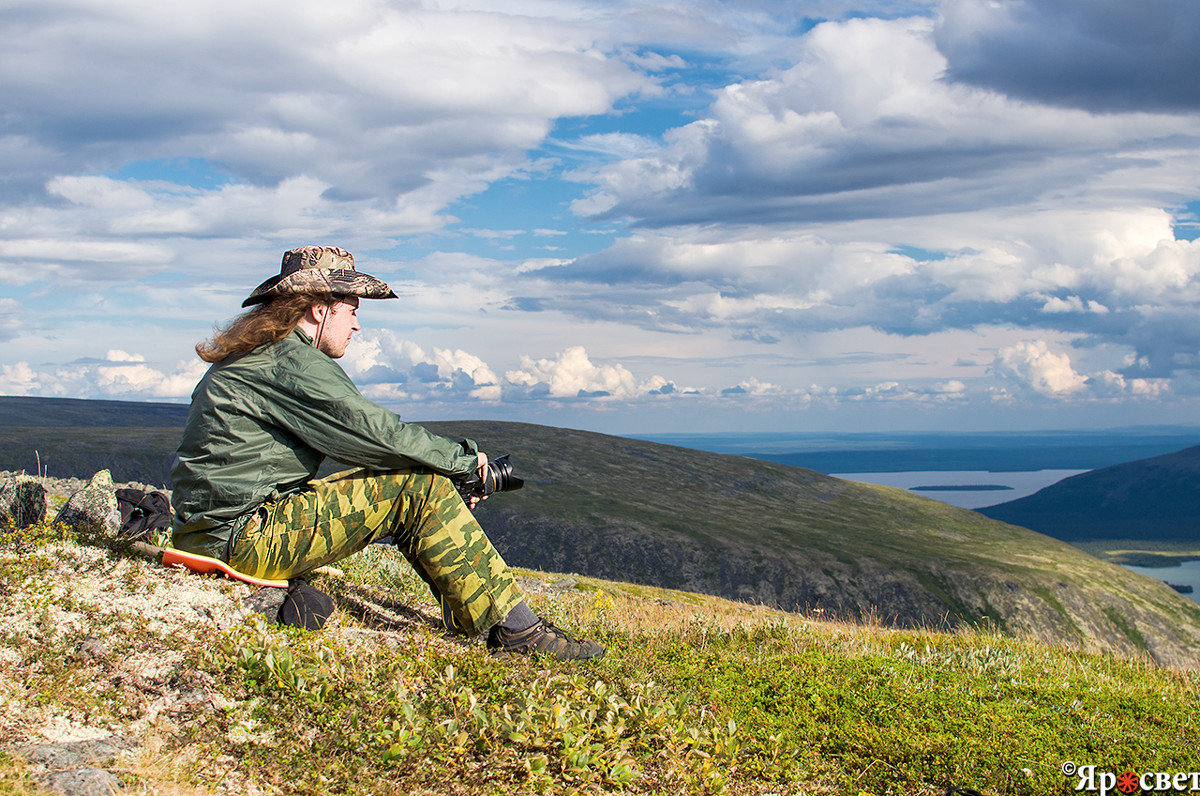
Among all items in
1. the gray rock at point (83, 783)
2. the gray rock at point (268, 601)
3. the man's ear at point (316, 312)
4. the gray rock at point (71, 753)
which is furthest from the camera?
the gray rock at point (268, 601)

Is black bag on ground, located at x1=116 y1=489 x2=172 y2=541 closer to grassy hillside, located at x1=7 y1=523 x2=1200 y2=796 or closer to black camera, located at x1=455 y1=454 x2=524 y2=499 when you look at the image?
grassy hillside, located at x1=7 y1=523 x2=1200 y2=796

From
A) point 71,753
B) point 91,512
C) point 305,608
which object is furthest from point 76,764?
point 91,512

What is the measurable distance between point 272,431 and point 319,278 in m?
1.34

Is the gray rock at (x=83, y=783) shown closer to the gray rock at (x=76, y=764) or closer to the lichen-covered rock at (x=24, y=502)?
the gray rock at (x=76, y=764)

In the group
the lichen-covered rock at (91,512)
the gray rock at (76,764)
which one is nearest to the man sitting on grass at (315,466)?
the lichen-covered rock at (91,512)

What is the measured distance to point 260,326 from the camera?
6.71m

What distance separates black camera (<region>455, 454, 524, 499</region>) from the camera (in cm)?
716

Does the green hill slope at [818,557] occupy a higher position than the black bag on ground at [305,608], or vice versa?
the black bag on ground at [305,608]

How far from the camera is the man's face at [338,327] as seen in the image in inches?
280

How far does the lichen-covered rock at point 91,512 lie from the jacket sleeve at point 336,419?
132 inches

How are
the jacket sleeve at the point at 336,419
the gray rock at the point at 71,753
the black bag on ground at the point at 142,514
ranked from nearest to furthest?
1. the gray rock at the point at 71,753
2. the jacket sleeve at the point at 336,419
3. the black bag on ground at the point at 142,514

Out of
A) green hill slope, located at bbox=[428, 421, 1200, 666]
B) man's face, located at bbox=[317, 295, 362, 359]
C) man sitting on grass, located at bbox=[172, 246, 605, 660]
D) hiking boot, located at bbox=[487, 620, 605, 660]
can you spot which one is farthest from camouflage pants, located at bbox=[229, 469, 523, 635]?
green hill slope, located at bbox=[428, 421, 1200, 666]

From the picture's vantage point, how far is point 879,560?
118500 millimetres

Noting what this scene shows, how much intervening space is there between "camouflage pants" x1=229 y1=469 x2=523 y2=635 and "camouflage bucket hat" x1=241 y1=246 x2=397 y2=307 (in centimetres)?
157
